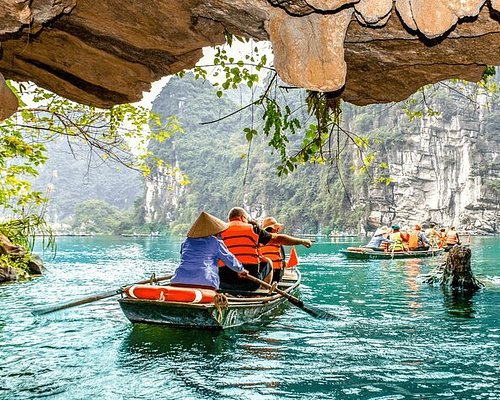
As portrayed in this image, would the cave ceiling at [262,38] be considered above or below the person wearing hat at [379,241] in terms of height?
above

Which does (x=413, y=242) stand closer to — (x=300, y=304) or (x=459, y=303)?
(x=459, y=303)

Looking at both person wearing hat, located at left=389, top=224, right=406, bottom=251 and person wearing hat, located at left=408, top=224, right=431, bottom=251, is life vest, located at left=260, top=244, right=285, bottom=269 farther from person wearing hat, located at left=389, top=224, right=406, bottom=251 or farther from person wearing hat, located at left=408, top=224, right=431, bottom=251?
person wearing hat, located at left=408, top=224, right=431, bottom=251

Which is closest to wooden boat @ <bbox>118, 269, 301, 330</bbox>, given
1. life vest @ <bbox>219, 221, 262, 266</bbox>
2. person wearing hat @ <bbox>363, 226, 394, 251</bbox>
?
life vest @ <bbox>219, 221, 262, 266</bbox>

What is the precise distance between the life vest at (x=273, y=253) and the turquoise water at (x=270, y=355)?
1171mm

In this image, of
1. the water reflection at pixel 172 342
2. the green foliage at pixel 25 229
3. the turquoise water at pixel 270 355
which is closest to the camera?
the turquoise water at pixel 270 355

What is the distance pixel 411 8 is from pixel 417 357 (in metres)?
Answer: 6.09

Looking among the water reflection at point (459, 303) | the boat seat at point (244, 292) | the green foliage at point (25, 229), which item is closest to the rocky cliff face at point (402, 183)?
the green foliage at point (25, 229)

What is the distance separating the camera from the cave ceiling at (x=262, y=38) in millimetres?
2961

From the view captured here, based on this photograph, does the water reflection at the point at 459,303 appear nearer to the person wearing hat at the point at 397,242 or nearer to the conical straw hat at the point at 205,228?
the conical straw hat at the point at 205,228

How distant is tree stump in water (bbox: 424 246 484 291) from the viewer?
13734mm

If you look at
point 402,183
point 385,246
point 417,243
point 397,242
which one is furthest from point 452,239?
point 402,183

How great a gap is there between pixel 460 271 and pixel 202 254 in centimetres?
926

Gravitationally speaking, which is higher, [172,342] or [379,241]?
[379,241]

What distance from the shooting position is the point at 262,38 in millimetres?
3893
